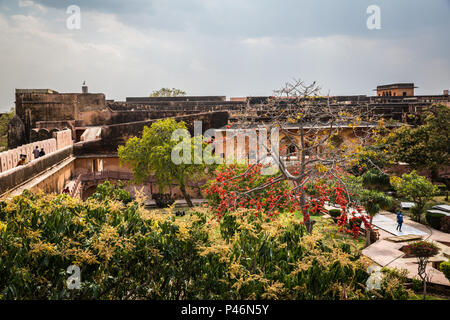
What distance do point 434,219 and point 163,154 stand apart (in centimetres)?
1307

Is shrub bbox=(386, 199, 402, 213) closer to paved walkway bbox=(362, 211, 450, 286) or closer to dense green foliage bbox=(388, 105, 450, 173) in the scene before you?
paved walkway bbox=(362, 211, 450, 286)

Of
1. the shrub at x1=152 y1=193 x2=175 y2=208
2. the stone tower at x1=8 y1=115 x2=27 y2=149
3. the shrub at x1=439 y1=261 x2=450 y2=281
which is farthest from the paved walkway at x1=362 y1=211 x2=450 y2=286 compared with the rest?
the stone tower at x1=8 y1=115 x2=27 y2=149

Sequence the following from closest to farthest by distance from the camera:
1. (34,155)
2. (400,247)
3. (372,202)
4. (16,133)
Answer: (400,247) < (34,155) < (372,202) < (16,133)

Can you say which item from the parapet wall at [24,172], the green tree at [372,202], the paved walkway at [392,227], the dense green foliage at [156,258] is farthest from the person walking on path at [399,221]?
the parapet wall at [24,172]

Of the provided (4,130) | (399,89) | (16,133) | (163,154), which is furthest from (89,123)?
(399,89)

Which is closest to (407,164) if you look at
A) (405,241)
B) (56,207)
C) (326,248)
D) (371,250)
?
(405,241)

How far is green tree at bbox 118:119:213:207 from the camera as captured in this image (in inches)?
809

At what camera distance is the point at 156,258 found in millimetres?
5172

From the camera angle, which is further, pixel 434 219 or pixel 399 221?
pixel 434 219

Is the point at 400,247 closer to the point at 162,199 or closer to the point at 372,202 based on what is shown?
the point at 372,202

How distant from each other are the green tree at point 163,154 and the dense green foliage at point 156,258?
47.9 ft

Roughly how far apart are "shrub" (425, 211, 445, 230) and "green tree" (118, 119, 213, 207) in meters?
11.1

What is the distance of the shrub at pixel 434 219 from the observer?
627 inches

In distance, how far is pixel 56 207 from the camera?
5.65 meters
